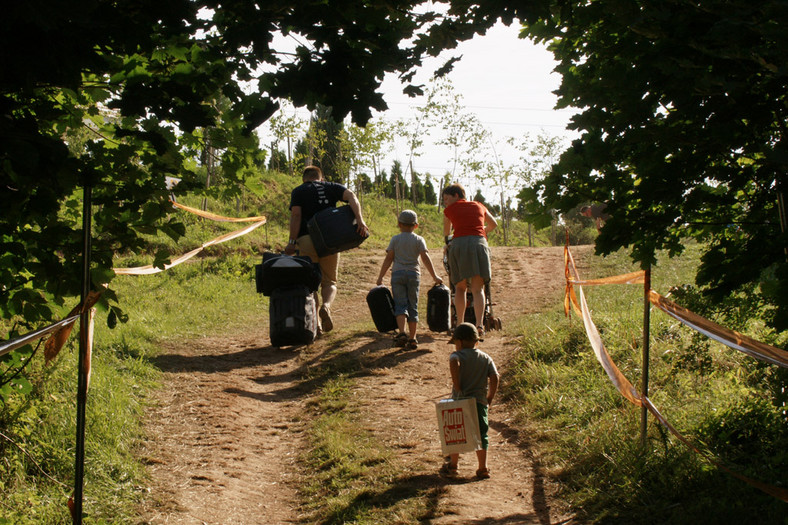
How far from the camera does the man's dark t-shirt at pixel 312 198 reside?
8.80 meters

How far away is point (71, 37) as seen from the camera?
2.74m

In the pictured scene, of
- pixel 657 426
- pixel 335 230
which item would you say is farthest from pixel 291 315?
pixel 657 426

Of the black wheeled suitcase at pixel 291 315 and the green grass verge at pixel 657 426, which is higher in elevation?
the black wheeled suitcase at pixel 291 315

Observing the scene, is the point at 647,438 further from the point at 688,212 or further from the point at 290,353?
the point at 290,353

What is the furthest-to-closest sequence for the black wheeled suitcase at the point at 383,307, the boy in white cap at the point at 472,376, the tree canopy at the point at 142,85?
1. the black wheeled suitcase at the point at 383,307
2. the boy in white cap at the point at 472,376
3. the tree canopy at the point at 142,85

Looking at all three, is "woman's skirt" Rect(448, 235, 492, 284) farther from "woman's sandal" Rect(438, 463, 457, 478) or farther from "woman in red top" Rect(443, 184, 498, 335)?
"woman's sandal" Rect(438, 463, 457, 478)

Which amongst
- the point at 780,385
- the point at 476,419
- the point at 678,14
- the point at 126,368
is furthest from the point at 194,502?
the point at 678,14

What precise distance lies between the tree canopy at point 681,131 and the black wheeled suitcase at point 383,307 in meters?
4.96

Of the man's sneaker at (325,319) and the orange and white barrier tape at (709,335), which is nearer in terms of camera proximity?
the orange and white barrier tape at (709,335)

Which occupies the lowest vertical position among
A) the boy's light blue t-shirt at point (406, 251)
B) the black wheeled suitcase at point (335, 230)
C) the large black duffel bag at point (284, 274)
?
the large black duffel bag at point (284, 274)

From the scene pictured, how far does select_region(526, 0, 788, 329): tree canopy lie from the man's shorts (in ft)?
16.7

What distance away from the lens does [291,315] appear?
765cm

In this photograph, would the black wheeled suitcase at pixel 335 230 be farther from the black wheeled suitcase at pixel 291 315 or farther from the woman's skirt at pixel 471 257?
the woman's skirt at pixel 471 257

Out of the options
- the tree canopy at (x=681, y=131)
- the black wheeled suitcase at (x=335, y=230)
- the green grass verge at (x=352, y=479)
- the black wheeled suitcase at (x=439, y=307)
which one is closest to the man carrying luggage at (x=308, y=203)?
the black wheeled suitcase at (x=335, y=230)
